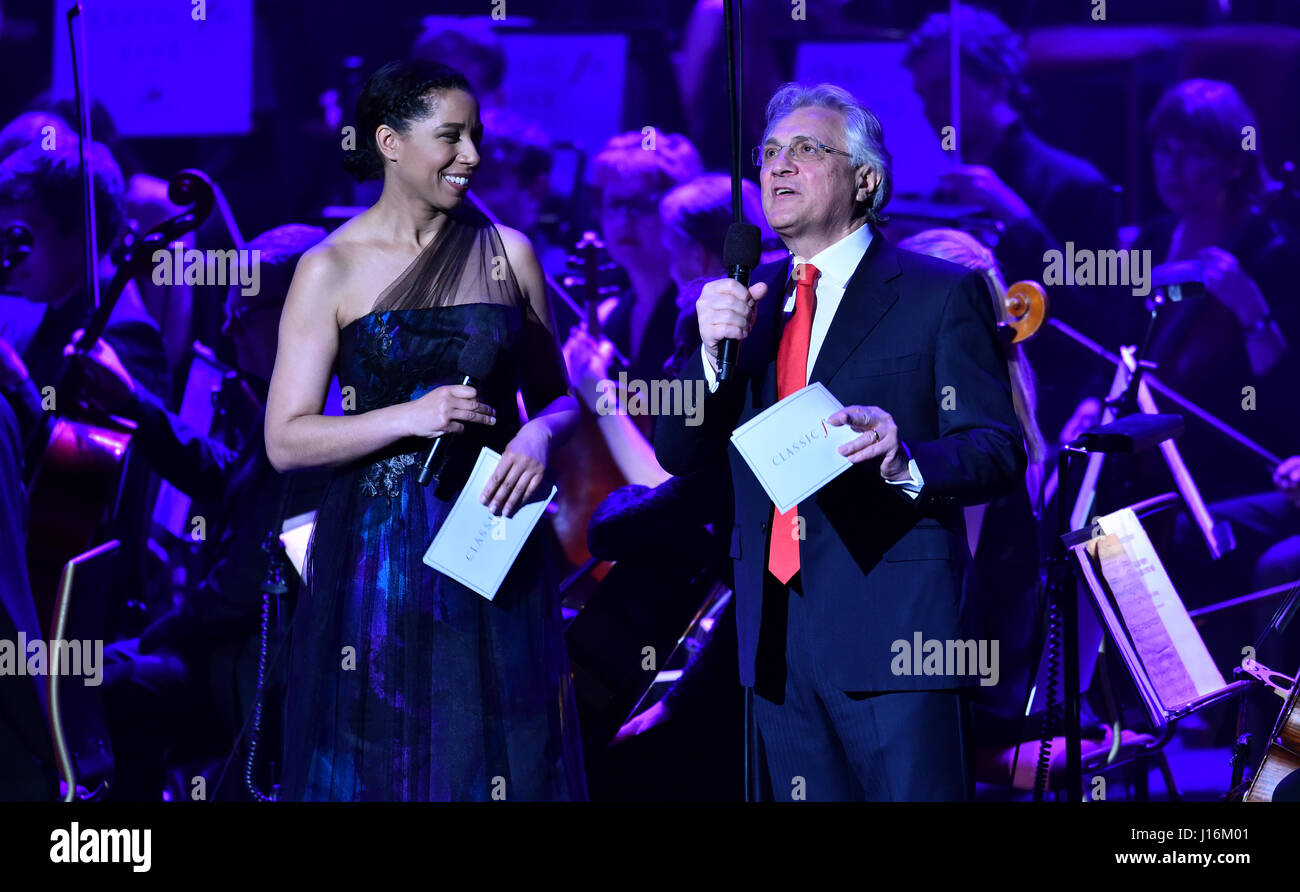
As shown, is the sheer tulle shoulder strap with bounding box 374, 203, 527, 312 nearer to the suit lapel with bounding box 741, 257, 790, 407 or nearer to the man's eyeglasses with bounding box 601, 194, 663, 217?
the suit lapel with bounding box 741, 257, 790, 407

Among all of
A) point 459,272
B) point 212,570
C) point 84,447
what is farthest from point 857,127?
point 84,447

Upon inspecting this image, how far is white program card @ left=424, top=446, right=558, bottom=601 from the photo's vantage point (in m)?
2.34

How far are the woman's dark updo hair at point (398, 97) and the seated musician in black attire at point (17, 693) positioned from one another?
1605 millimetres

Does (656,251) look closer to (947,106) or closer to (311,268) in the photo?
(947,106)

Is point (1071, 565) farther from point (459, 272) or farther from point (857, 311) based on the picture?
point (459, 272)

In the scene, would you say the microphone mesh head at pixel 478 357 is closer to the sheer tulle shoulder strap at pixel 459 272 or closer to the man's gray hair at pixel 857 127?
the sheer tulle shoulder strap at pixel 459 272

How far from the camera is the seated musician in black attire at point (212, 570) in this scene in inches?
144

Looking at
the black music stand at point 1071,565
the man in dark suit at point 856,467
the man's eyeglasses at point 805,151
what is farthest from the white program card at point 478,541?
the black music stand at point 1071,565

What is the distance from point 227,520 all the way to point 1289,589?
3040 mm

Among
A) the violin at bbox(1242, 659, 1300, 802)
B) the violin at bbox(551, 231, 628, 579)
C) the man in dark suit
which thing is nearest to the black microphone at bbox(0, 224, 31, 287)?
the violin at bbox(551, 231, 628, 579)

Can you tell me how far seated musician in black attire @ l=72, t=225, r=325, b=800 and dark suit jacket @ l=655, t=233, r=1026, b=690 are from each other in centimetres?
175
